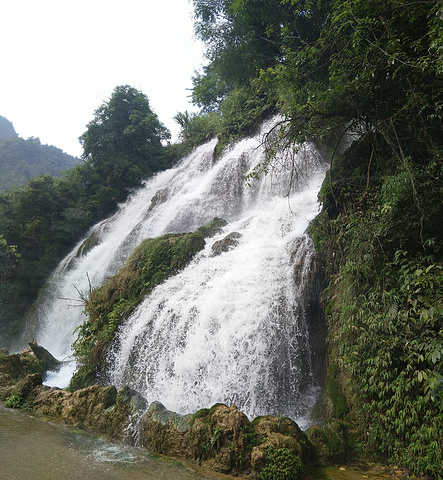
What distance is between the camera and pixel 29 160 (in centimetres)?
5612

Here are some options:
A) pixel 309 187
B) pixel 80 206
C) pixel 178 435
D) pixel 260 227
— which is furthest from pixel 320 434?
pixel 80 206

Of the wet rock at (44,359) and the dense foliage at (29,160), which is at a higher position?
the dense foliage at (29,160)

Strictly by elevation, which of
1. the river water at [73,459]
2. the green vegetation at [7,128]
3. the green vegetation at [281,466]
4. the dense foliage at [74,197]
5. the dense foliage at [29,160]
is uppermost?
the green vegetation at [7,128]

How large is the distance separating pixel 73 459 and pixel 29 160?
63302 millimetres

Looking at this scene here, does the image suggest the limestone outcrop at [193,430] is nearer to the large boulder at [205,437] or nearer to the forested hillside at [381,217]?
the large boulder at [205,437]

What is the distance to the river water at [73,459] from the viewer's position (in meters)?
3.19

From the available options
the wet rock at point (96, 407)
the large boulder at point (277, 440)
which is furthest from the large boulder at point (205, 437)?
the wet rock at point (96, 407)

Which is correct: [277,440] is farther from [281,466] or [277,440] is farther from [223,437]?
[223,437]

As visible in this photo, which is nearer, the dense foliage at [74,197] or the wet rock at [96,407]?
the wet rock at [96,407]

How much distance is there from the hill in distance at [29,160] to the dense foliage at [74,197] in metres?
28.1

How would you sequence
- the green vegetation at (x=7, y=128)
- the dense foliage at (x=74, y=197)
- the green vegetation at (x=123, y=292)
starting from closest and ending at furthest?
the green vegetation at (x=123, y=292)
the dense foliage at (x=74, y=197)
the green vegetation at (x=7, y=128)

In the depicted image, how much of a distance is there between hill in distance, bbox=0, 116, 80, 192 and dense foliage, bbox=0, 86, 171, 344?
28.1 meters

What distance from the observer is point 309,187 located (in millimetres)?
10672

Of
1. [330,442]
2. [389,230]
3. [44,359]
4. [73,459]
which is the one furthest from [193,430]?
[44,359]
